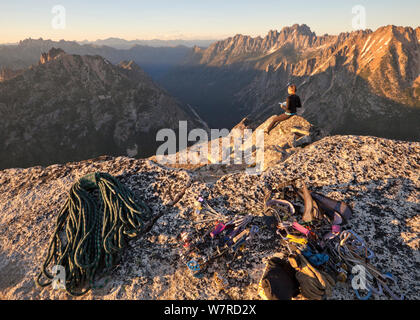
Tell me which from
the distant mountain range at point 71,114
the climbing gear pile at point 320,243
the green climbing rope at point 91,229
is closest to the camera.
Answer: the climbing gear pile at point 320,243

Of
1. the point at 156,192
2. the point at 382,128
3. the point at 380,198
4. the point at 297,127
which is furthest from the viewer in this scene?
the point at 382,128

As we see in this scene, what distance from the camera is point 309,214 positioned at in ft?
18.2

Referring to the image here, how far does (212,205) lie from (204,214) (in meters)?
0.44

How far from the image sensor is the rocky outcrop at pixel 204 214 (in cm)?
470

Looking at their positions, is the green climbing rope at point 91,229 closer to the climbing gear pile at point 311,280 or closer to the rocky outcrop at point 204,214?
the rocky outcrop at point 204,214

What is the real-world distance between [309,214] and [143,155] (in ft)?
536

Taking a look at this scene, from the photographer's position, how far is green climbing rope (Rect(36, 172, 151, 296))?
16.3 feet

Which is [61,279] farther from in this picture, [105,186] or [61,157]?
[61,157]

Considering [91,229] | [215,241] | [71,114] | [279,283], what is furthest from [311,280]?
[71,114]

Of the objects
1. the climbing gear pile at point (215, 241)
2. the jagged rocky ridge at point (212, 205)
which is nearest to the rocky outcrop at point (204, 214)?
the jagged rocky ridge at point (212, 205)

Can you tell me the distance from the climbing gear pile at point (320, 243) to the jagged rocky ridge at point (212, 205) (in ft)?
1.01

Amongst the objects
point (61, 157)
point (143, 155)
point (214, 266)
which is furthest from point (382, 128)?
point (61, 157)

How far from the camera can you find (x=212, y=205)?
654cm
